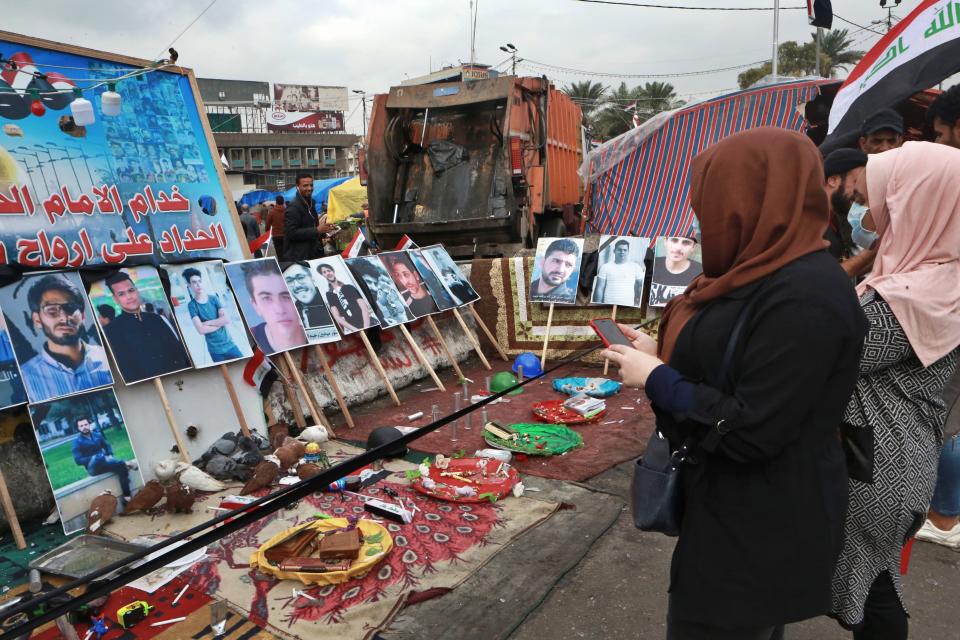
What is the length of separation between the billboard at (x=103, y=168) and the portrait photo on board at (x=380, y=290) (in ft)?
3.39

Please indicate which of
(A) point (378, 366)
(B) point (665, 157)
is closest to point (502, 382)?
(A) point (378, 366)

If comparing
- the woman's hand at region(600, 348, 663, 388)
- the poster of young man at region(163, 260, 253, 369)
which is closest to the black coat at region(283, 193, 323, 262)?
the poster of young man at region(163, 260, 253, 369)

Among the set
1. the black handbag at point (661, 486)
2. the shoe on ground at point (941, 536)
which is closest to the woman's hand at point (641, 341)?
the black handbag at point (661, 486)

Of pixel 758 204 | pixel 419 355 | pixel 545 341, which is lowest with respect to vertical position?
pixel 545 341

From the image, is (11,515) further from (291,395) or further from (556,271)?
(556,271)

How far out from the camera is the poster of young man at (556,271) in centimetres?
663

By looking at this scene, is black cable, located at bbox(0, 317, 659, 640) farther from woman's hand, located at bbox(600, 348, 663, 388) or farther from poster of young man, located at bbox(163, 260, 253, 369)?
poster of young man, located at bbox(163, 260, 253, 369)

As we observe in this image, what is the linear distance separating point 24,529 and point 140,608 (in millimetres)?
1423

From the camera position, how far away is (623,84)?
3219 centimetres

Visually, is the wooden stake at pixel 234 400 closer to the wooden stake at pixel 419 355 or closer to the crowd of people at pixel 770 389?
the wooden stake at pixel 419 355

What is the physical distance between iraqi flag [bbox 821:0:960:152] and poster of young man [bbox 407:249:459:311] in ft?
11.3

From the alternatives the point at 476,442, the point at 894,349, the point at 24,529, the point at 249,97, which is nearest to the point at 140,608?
the point at 24,529

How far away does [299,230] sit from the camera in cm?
674

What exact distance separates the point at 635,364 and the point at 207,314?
12.1 ft
